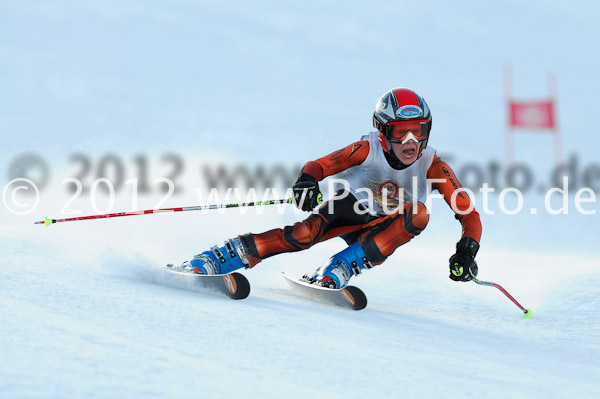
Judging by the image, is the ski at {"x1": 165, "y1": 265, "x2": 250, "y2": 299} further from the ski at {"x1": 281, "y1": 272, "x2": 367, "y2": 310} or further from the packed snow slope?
the ski at {"x1": 281, "y1": 272, "x2": 367, "y2": 310}

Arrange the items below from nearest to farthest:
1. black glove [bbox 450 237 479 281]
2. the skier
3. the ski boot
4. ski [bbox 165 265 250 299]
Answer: ski [bbox 165 265 250 299]
black glove [bbox 450 237 479 281]
the skier
the ski boot

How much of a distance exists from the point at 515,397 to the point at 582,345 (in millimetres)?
1587

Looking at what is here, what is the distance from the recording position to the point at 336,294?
393 centimetres

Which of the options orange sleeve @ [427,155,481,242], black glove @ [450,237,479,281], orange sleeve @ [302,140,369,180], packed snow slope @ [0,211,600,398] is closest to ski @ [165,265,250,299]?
packed snow slope @ [0,211,600,398]

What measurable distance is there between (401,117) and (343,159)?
0.50m

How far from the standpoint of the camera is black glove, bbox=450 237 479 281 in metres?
3.83

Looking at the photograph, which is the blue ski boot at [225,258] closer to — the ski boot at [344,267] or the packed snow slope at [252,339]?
the packed snow slope at [252,339]

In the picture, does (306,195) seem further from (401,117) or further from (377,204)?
(401,117)

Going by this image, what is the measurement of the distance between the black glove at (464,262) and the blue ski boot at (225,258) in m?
1.30

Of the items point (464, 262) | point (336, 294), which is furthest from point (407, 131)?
point (336, 294)

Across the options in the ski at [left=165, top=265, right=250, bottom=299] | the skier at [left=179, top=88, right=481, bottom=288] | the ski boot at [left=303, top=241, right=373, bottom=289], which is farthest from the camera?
the ski boot at [left=303, top=241, right=373, bottom=289]

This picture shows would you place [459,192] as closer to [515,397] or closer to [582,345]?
[582,345]

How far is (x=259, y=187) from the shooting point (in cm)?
834

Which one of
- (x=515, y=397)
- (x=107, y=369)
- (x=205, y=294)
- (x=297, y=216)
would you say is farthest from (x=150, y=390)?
(x=297, y=216)
